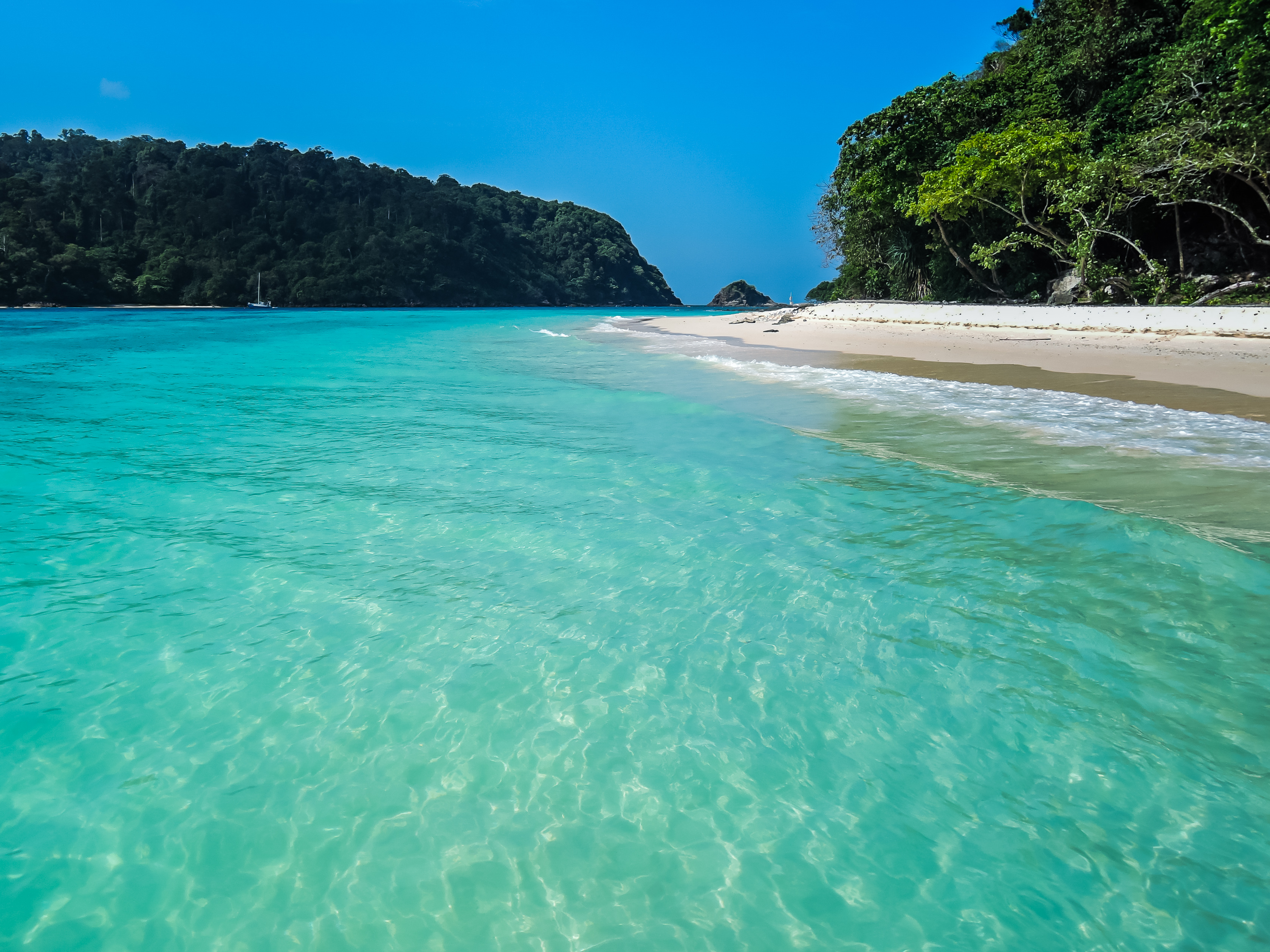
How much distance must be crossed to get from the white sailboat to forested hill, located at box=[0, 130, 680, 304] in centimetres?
73

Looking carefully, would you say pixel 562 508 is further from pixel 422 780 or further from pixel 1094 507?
pixel 1094 507

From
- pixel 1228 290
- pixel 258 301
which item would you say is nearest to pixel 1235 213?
pixel 1228 290

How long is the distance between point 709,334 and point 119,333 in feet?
95.7

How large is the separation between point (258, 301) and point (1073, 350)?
98.9m

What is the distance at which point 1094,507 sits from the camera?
4887mm

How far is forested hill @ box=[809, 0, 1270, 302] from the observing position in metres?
18.0

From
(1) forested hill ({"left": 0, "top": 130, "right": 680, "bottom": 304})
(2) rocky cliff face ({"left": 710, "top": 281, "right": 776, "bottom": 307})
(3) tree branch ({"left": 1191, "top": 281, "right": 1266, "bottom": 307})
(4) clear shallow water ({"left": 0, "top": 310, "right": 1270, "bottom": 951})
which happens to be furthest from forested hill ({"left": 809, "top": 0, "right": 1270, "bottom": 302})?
(2) rocky cliff face ({"left": 710, "top": 281, "right": 776, "bottom": 307})

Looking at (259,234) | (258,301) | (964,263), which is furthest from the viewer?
(259,234)

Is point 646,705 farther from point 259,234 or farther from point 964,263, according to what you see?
point 259,234

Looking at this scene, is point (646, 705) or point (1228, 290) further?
point (1228, 290)

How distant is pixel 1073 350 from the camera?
48.4 ft

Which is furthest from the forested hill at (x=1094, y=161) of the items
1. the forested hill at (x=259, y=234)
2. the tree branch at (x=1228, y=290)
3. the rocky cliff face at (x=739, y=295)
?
the rocky cliff face at (x=739, y=295)

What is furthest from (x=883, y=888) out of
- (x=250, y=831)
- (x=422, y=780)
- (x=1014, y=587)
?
(x=1014, y=587)

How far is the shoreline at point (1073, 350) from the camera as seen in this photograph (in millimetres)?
9922
